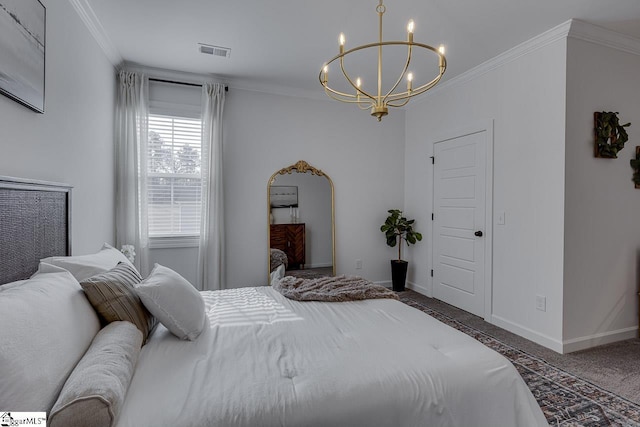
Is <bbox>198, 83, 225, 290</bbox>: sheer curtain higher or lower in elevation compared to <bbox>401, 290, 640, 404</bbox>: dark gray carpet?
higher

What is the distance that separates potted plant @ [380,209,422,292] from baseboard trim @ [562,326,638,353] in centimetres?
206

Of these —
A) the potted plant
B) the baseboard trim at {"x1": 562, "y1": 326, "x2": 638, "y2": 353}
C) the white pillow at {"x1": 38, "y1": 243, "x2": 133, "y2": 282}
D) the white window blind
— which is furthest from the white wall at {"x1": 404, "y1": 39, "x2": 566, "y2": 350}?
the white pillow at {"x1": 38, "y1": 243, "x2": 133, "y2": 282}

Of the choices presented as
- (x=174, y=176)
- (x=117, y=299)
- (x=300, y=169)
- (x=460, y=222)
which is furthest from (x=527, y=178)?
(x=174, y=176)

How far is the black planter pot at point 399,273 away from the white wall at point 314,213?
92 centimetres

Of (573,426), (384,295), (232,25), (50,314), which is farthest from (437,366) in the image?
(232,25)

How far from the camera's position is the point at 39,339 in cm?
95

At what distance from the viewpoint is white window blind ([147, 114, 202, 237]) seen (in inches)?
147

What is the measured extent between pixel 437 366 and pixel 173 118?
372cm

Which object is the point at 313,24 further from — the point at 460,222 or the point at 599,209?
the point at 599,209

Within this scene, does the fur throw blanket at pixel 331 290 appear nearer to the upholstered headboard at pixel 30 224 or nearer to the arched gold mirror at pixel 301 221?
the upholstered headboard at pixel 30 224

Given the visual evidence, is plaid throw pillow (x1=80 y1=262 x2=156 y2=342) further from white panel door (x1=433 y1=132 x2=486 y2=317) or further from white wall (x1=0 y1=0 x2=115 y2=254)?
white panel door (x1=433 y1=132 x2=486 y2=317)

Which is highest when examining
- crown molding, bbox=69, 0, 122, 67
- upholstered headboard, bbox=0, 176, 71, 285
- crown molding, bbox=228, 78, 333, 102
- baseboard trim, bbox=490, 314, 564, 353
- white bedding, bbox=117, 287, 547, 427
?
crown molding, bbox=228, 78, 333, 102

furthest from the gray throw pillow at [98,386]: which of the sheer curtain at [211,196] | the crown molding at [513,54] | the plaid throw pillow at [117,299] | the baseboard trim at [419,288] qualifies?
the baseboard trim at [419,288]

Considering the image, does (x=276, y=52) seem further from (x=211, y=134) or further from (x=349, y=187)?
(x=349, y=187)
